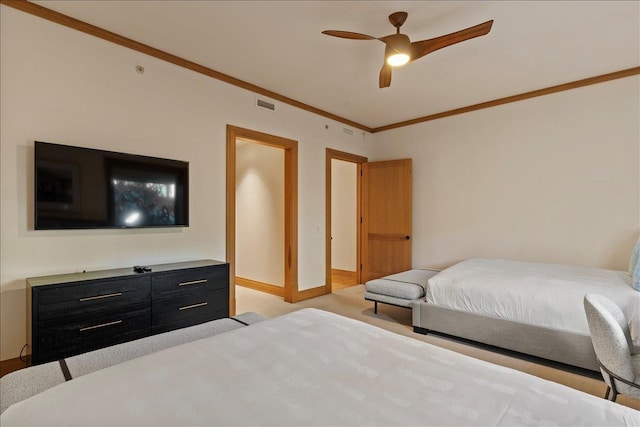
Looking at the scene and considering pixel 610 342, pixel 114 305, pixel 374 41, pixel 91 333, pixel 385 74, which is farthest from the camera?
pixel 385 74

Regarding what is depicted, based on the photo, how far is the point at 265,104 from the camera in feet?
14.4

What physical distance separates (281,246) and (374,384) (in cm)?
413

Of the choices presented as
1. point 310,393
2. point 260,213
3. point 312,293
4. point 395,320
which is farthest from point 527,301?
point 260,213

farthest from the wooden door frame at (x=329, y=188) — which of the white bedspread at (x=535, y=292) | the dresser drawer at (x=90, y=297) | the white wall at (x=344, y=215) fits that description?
the dresser drawer at (x=90, y=297)

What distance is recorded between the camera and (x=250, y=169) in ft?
19.4

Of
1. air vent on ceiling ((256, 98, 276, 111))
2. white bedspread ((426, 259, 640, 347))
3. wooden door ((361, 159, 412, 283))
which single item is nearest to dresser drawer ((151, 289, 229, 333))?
white bedspread ((426, 259, 640, 347))

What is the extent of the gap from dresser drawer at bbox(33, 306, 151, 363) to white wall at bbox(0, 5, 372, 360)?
492 mm

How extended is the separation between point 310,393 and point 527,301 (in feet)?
8.68

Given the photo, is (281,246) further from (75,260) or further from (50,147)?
(50,147)

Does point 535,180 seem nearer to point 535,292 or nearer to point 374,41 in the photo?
point 535,292

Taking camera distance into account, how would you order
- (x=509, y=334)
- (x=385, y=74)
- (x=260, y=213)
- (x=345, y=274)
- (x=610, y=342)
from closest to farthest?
1. (x=610, y=342)
2. (x=509, y=334)
3. (x=385, y=74)
4. (x=260, y=213)
5. (x=345, y=274)

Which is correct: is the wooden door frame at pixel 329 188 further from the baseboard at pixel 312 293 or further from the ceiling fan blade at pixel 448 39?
the ceiling fan blade at pixel 448 39

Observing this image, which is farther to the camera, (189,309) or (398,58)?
(189,309)

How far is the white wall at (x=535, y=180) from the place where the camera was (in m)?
3.86
